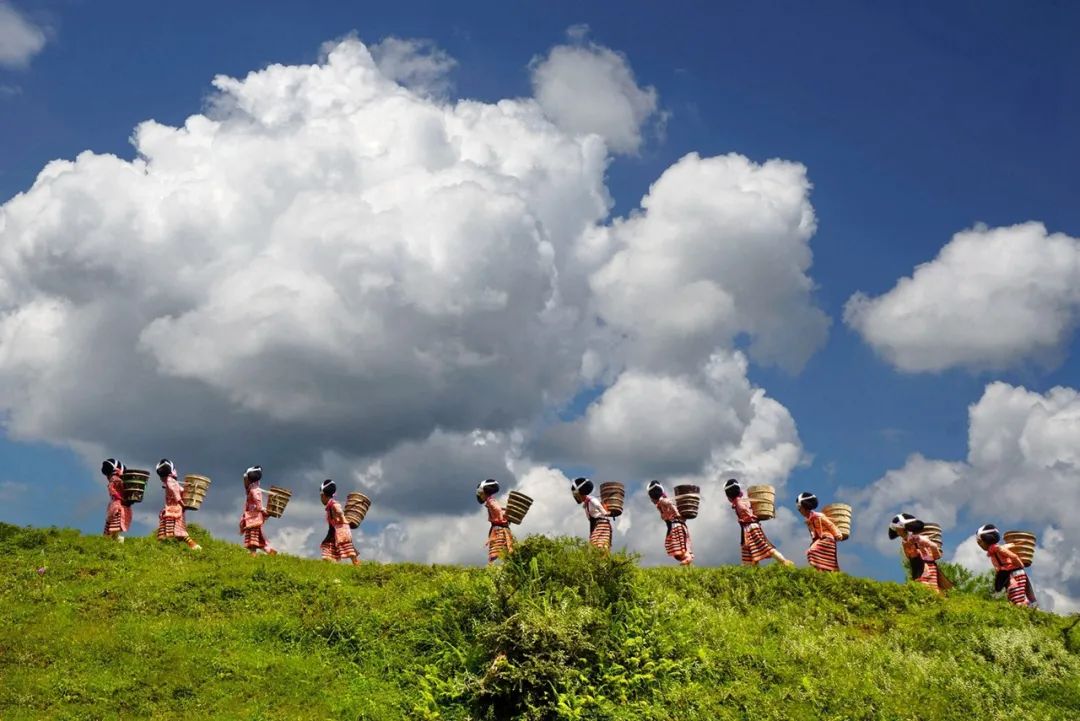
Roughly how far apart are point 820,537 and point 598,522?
6.40 m

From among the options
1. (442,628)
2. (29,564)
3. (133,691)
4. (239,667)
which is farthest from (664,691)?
(29,564)

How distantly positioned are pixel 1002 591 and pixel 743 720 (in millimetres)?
14574

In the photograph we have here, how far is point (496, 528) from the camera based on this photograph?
2797 cm

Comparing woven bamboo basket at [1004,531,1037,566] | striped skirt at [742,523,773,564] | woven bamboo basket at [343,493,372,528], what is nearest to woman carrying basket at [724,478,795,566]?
striped skirt at [742,523,773,564]

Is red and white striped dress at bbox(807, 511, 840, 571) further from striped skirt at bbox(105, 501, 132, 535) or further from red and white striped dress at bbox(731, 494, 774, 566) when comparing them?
striped skirt at bbox(105, 501, 132, 535)

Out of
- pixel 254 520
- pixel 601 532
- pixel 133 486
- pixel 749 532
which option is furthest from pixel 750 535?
pixel 133 486

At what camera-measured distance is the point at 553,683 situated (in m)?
16.0

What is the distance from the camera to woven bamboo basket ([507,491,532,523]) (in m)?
27.3

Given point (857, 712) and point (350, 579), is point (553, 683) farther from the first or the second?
point (350, 579)

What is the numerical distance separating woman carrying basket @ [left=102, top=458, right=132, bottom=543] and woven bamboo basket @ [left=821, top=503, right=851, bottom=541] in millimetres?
20064

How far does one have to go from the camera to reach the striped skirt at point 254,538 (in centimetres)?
2869

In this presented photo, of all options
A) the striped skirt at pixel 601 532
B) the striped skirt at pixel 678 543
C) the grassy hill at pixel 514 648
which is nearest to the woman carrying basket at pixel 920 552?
the grassy hill at pixel 514 648

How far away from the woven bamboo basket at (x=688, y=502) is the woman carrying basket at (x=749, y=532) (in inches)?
39.6

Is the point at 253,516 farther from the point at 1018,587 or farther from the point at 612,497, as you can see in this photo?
the point at 1018,587
